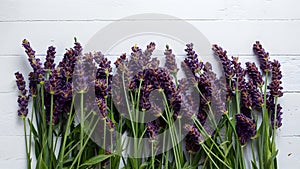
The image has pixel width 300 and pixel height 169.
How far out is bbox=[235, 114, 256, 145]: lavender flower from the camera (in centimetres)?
96

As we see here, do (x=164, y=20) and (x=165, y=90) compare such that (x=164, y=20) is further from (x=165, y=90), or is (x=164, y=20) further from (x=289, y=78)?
(x=289, y=78)

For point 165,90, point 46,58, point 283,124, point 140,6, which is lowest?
point 283,124

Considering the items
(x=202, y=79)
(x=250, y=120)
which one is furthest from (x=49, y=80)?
(x=250, y=120)

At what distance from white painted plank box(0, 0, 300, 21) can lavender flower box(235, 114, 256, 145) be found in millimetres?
323

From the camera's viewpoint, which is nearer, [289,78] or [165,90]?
[165,90]

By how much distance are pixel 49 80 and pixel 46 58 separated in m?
0.07

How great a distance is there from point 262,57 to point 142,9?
1.26 feet

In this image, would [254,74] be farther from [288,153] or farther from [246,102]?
[288,153]

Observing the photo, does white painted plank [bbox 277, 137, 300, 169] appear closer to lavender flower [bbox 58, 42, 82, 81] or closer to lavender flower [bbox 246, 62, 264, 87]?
lavender flower [bbox 246, 62, 264, 87]

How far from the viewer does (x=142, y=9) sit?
109cm

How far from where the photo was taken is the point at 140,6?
3.58ft

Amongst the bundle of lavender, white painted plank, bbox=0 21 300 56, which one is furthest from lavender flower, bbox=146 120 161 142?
white painted plank, bbox=0 21 300 56

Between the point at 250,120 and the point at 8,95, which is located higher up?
the point at 8,95

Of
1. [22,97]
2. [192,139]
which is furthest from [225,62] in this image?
[22,97]
